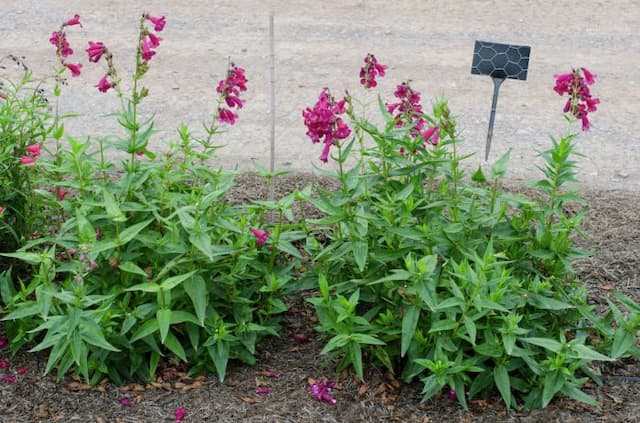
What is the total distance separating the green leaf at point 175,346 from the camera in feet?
10.8

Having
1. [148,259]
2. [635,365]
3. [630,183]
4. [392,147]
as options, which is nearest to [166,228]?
[148,259]

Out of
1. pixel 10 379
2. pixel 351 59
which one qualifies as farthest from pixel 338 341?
pixel 351 59

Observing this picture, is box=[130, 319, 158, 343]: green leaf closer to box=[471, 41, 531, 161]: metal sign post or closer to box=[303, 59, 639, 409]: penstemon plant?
box=[303, 59, 639, 409]: penstemon plant

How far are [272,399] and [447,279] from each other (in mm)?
814

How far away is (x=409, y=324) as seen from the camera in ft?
10.5

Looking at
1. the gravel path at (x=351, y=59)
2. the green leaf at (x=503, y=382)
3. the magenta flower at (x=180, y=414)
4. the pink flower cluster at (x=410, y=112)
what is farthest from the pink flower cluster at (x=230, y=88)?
the gravel path at (x=351, y=59)

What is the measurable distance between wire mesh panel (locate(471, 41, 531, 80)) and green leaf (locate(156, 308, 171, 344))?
6.84 feet

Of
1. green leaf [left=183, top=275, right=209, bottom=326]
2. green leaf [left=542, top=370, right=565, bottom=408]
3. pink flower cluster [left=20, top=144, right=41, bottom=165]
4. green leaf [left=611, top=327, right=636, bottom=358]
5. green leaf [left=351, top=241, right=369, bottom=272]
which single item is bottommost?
green leaf [left=542, top=370, right=565, bottom=408]

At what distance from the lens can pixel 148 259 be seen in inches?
136

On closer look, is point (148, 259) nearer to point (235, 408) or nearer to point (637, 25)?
point (235, 408)

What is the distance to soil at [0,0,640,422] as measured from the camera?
3387mm

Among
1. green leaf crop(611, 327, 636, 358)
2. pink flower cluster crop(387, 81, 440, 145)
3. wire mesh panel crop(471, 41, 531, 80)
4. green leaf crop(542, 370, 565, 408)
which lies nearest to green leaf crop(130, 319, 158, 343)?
pink flower cluster crop(387, 81, 440, 145)

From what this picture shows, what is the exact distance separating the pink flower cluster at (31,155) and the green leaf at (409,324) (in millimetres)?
1534

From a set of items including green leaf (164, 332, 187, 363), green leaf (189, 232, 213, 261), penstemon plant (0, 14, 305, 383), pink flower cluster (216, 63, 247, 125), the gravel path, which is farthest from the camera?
the gravel path
